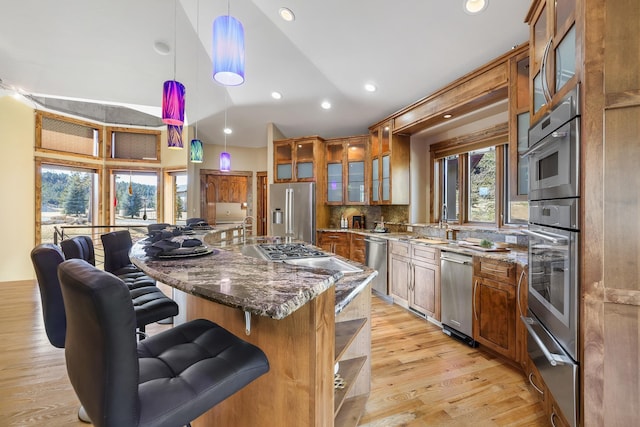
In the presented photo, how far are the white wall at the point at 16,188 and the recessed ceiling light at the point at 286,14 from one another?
4.72 meters

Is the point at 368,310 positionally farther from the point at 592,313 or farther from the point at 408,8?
the point at 408,8

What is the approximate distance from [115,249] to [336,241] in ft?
11.1

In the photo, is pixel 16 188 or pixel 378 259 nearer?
pixel 378 259

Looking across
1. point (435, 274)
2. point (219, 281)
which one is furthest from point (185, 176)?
point (219, 281)

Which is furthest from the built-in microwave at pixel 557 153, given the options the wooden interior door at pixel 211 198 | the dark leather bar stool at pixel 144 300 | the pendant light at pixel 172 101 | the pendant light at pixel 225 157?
the wooden interior door at pixel 211 198

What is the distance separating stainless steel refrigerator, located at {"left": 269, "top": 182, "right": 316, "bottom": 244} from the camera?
5246 millimetres

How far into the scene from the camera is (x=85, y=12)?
355 centimetres

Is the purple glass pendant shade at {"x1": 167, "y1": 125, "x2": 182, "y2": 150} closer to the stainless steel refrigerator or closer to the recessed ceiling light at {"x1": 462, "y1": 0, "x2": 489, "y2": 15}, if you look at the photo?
the stainless steel refrigerator

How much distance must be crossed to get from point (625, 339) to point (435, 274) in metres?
2.02

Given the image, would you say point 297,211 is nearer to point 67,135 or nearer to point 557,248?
point 557,248

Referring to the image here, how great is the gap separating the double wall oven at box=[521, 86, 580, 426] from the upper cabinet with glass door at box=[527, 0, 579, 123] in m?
0.14

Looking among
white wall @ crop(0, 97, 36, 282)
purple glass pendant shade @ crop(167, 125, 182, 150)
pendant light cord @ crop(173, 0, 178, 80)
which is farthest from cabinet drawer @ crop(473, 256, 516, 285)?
white wall @ crop(0, 97, 36, 282)

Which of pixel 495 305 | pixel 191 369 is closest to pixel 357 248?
pixel 495 305

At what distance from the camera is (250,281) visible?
0.95 meters
